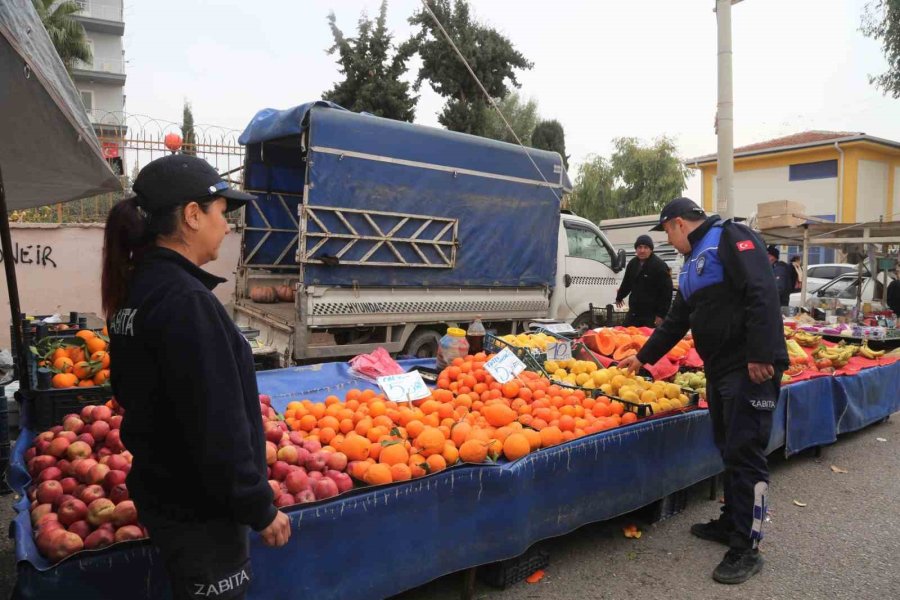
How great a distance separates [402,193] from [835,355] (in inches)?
200

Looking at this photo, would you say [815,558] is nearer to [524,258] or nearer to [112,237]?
[112,237]

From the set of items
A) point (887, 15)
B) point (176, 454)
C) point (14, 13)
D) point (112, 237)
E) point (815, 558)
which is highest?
point (887, 15)

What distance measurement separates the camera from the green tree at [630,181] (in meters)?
28.9

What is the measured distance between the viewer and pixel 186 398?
155cm

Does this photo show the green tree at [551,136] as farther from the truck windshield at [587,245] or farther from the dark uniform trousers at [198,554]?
the dark uniform trousers at [198,554]

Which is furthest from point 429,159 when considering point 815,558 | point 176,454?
point 176,454

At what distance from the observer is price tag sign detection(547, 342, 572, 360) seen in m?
5.01

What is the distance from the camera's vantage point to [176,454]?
5.38 feet

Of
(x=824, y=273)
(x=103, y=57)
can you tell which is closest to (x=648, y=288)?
(x=824, y=273)

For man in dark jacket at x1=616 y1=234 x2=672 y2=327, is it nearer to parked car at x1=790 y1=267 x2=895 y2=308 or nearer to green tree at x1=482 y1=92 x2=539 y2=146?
parked car at x1=790 y1=267 x2=895 y2=308

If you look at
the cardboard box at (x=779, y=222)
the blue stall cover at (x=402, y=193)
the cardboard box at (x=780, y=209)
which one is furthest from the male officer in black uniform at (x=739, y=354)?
the cardboard box at (x=780, y=209)

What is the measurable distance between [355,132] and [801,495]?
18.5 feet

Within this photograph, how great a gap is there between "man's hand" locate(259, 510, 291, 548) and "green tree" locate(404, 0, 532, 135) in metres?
22.7

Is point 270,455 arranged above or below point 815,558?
above
